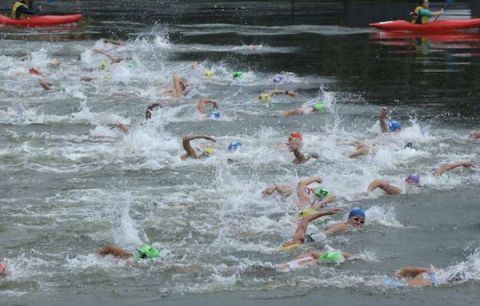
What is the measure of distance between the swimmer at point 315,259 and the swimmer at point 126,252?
135 centimetres

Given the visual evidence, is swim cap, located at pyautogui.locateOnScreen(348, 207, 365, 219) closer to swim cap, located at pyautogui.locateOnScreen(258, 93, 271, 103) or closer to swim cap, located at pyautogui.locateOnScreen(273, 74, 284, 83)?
swim cap, located at pyautogui.locateOnScreen(258, 93, 271, 103)

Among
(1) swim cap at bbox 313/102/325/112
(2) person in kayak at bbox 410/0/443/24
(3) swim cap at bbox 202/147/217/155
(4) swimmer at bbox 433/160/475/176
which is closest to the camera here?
(4) swimmer at bbox 433/160/475/176

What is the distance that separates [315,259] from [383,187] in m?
3.06

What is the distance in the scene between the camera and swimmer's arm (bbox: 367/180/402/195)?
1282 centimetres

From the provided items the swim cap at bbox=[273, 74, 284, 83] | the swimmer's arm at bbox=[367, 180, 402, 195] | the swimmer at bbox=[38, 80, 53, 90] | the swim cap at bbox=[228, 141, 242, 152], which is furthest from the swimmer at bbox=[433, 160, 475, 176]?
the swimmer at bbox=[38, 80, 53, 90]

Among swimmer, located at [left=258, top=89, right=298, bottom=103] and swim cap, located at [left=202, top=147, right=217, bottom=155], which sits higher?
swim cap, located at [left=202, top=147, right=217, bottom=155]

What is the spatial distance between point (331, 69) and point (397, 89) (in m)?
3.86

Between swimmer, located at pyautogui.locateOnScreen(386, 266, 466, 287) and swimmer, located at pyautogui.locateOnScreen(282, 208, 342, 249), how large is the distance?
1375 millimetres

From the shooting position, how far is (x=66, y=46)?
30.1 m

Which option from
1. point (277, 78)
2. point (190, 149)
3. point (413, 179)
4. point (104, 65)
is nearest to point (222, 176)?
point (190, 149)

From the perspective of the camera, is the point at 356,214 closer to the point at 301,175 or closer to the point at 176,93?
the point at 301,175

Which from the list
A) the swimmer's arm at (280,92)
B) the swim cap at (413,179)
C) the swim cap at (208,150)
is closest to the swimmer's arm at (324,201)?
the swim cap at (413,179)

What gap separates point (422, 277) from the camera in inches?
379

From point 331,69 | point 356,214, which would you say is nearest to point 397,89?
point 331,69
